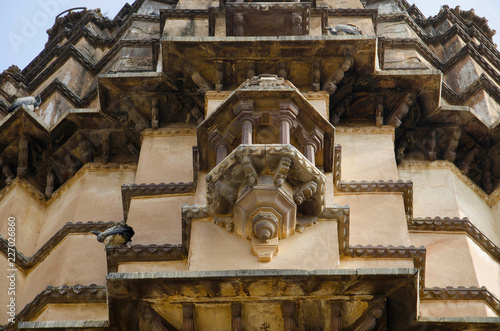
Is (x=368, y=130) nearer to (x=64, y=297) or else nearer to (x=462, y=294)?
(x=462, y=294)

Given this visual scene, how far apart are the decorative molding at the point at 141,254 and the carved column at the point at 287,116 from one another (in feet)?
7.10

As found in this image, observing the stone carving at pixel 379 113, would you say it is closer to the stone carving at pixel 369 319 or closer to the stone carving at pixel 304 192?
the stone carving at pixel 304 192

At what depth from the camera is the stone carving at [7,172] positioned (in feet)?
56.2

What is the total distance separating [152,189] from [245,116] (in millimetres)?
1858

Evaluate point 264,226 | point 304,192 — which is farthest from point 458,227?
point 264,226

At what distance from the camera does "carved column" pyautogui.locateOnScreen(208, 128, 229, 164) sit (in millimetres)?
14156

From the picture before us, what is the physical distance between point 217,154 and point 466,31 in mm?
11099

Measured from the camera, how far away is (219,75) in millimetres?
16391

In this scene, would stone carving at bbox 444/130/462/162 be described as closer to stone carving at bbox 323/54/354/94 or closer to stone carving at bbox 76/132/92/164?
stone carving at bbox 323/54/354/94

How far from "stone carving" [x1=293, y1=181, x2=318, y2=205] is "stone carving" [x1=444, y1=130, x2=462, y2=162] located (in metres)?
4.54

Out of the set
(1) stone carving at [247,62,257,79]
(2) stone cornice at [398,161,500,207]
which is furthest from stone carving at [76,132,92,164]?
(2) stone cornice at [398,161,500,207]

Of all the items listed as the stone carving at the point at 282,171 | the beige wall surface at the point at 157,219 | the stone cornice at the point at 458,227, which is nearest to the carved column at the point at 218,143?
the beige wall surface at the point at 157,219

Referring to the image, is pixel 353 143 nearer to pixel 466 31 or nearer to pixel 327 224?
pixel 327 224

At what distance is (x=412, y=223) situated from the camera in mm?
15281
